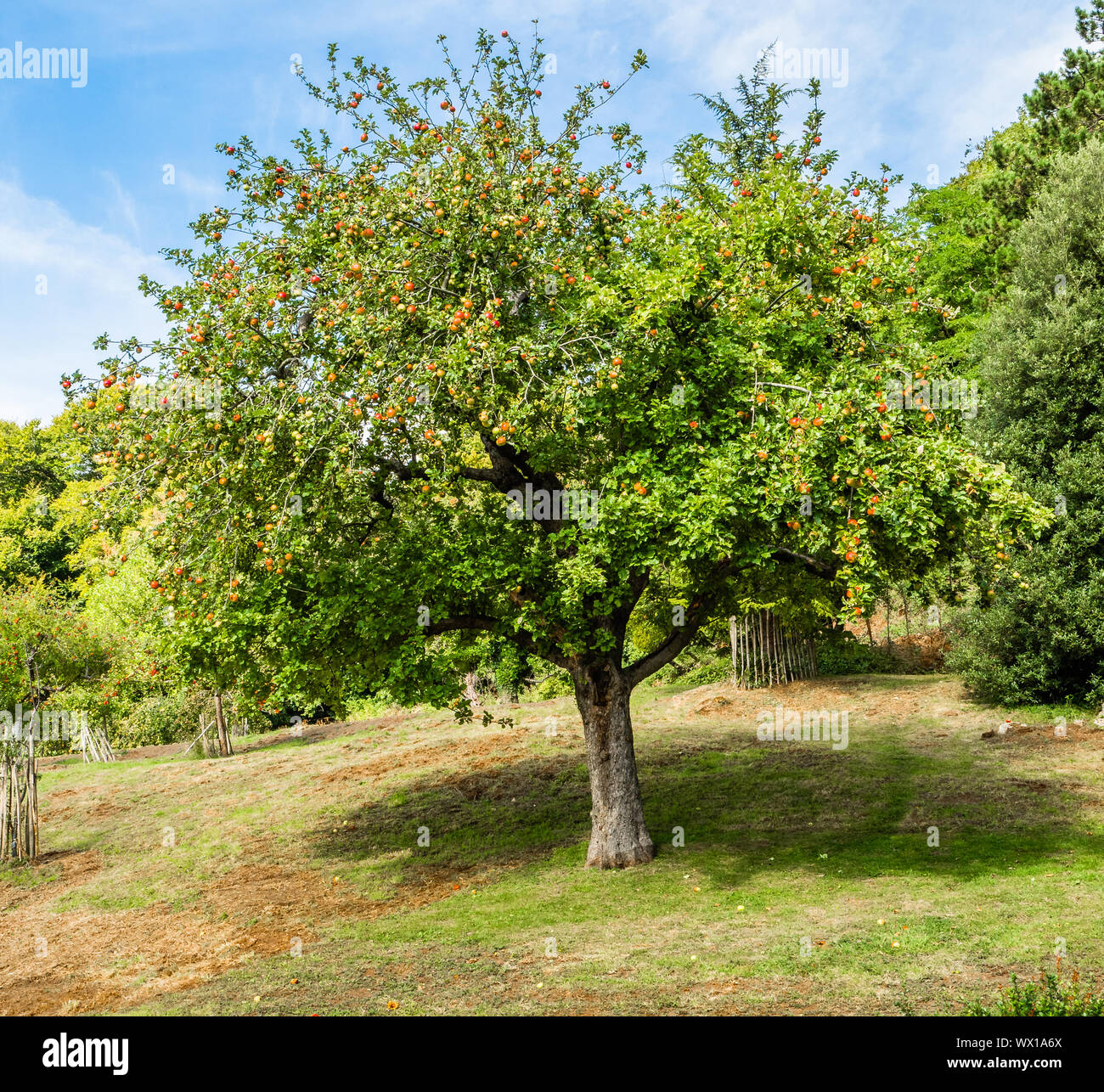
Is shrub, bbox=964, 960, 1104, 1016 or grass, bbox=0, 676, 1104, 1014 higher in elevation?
shrub, bbox=964, 960, 1104, 1016

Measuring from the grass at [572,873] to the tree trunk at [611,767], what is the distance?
1.36 ft

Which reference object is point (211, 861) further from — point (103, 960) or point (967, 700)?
point (967, 700)

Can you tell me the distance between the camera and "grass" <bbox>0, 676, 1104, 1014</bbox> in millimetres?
9062

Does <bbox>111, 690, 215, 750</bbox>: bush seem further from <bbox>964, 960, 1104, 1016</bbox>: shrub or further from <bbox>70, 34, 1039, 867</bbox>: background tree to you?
<bbox>964, 960, 1104, 1016</bbox>: shrub

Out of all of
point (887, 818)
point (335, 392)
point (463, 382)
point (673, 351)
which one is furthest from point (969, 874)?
point (335, 392)

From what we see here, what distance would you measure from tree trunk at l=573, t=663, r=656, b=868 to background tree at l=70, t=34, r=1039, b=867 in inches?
1.6

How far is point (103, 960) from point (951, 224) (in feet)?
95.3

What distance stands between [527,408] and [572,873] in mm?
7259

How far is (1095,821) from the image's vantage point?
13766mm

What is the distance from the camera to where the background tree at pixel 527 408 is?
34.7 ft

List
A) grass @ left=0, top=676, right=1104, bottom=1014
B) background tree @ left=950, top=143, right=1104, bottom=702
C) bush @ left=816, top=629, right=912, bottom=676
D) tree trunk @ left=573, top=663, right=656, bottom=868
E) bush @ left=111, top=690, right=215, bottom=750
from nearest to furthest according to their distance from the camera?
grass @ left=0, top=676, right=1104, bottom=1014 → tree trunk @ left=573, top=663, right=656, bottom=868 → background tree @ left=950, top=143, right=1104, bottom=702 → bush @ left=816, top=629, right=912, bottom=676 → bush @ left=111, top=690, right=215, bottom=750

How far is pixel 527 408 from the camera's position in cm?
1030

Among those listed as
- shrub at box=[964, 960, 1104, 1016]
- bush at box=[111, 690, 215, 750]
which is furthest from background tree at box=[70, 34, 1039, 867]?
bush at box=[111, 690, 215, 750]

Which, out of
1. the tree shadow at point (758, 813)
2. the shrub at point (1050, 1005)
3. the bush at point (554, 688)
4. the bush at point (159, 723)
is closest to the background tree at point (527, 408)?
the tree shadow at point (758, 813)
